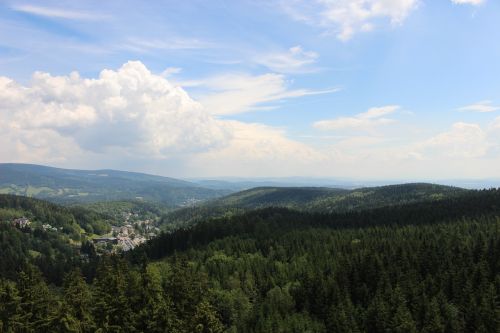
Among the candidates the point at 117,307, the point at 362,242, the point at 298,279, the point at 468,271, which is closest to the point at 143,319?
the point at 117,307

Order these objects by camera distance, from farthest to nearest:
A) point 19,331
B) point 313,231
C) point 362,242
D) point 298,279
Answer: point 313,231
point 362,242
point 298,279
point 19,331

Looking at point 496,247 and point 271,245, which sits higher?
point 496,247

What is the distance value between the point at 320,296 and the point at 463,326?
3156 centimetres

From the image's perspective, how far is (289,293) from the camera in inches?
4235

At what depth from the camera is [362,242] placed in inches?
5541

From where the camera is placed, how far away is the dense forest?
75125 mm

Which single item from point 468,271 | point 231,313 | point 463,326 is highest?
point 468,271

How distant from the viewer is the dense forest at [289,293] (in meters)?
75.1

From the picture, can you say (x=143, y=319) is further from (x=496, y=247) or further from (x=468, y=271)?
(x=496, y=247)

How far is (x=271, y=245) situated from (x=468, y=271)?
76470 millimetres

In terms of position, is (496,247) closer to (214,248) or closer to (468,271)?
(468,271)

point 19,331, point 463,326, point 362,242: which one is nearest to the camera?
point 19,331

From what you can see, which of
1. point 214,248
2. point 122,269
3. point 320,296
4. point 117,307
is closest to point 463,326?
point 320,296

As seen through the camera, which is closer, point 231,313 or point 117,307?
point 117,307
